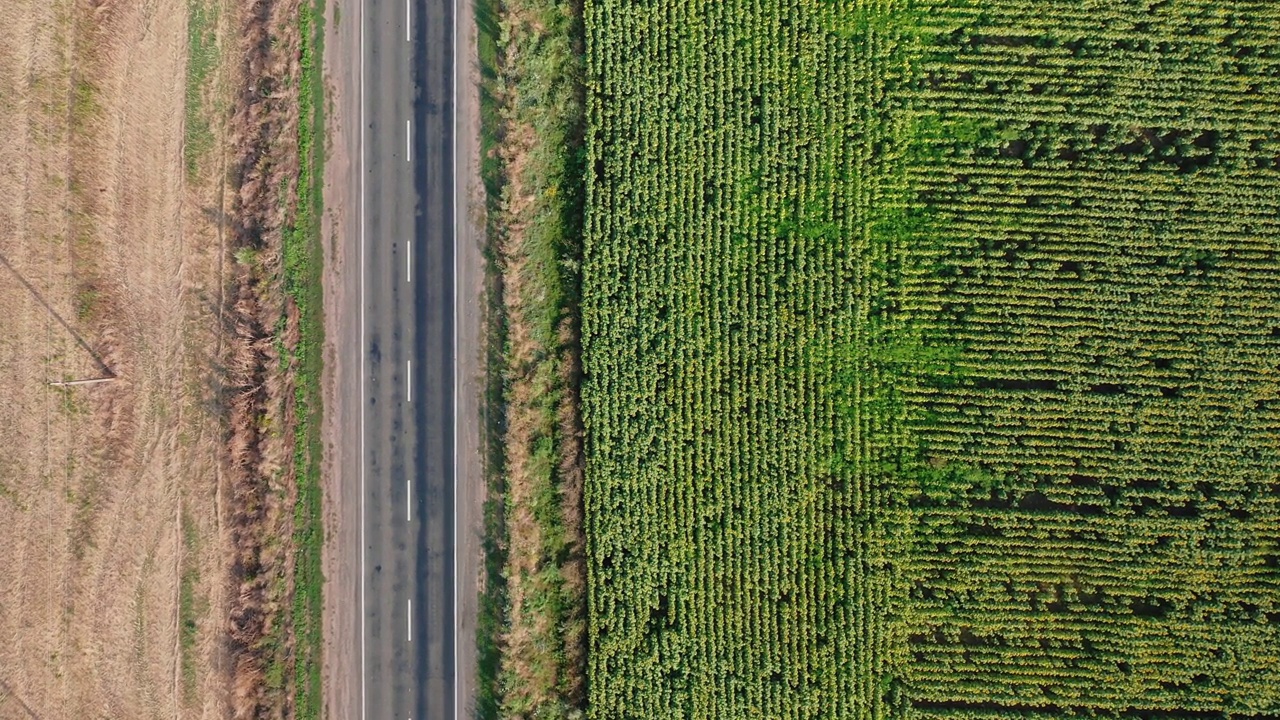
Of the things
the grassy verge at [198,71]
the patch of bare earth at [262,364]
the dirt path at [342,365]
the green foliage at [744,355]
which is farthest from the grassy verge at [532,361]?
the grassy verge at [198,71]

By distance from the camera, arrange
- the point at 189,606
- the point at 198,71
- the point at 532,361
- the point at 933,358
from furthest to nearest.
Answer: the point at 198,71 < the point at 532,361 < the point at 933,358 < the point at 189,606

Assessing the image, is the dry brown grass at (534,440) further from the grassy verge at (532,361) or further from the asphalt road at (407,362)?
the asphalt road at (407,362)

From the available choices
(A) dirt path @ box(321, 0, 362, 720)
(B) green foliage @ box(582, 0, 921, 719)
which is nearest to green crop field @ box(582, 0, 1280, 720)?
(B) green foliage @ box(582, 0, 921, 719)

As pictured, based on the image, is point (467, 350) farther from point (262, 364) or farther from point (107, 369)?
point (107, 369)

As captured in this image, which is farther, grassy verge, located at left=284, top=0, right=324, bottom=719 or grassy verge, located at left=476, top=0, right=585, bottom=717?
grassy verge, located at left=284, top=0, right=324, bottom=719

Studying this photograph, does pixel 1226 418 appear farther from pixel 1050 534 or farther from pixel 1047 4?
pixel 1047 4

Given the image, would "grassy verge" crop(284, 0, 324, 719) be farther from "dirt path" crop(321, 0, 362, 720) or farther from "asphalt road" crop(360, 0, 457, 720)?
"asphalt road" crop(360, 0, 457, 720)

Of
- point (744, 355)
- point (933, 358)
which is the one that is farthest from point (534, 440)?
point (933, 358)
